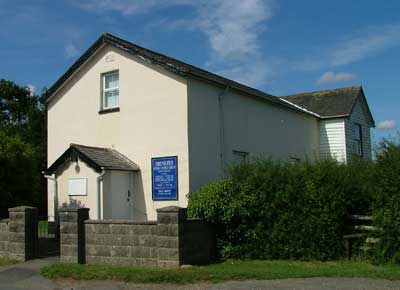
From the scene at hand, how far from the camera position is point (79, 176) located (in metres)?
16.0

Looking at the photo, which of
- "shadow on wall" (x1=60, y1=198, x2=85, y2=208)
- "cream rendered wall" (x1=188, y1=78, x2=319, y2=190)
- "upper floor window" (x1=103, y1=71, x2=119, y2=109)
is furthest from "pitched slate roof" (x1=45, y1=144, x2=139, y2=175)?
"cream rendered wall" (x1=188, y1=78, x2=319, y2=190)

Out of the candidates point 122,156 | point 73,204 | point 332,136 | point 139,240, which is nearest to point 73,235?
point 139,240

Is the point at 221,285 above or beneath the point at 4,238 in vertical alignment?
beneath

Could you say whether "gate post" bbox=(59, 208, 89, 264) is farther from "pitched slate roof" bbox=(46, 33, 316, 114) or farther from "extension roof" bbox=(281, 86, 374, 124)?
"extension roof" bbox=(281, 86, 374, 124)

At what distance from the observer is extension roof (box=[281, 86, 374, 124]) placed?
25.7m

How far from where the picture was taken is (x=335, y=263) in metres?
11.9

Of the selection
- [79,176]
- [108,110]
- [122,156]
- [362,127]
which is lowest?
[79,176]

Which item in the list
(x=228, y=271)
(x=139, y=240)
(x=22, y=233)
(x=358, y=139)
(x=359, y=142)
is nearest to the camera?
(x=228, y=271)

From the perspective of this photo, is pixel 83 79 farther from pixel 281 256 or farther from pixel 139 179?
pixel 281 256

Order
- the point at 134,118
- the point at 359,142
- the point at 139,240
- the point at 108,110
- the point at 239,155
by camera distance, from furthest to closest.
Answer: the point at 359,142, the point at 239,155, the point at 108,110, the point at 134,118, the point at 139,240

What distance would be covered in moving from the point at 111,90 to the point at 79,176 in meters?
3.57

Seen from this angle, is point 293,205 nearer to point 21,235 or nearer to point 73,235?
point 73,235

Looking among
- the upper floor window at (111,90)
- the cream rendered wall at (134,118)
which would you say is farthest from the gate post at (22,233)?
the upper floor window at (111,90)

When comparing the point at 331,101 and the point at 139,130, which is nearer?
the point at 139,130
